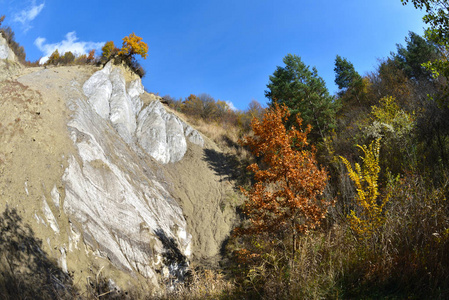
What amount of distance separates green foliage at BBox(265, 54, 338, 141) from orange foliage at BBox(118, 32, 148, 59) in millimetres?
12154

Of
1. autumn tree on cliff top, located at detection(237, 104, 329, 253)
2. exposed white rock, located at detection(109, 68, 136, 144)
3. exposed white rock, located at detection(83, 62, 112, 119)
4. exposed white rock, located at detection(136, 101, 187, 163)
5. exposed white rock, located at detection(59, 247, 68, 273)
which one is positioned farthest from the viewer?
exposed white rock, located at detection(136, 101, 187, 163)

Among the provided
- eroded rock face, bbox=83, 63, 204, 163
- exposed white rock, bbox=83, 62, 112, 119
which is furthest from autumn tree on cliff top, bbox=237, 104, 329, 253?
exposed white rock, bbox=83, 62, 112, 119

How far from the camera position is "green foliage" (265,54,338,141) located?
21.0 meters

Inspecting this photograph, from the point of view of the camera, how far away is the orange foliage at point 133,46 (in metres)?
21.6

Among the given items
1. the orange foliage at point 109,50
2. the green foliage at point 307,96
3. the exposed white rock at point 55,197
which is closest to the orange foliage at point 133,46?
the orange foliage at point 109,50

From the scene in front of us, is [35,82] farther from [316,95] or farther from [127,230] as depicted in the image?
[316,95]

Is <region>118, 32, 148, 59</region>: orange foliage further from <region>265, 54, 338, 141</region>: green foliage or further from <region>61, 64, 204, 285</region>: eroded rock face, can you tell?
<region>265, 54, 338, 141</region>: green foliage

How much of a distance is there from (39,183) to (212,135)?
1569 centimetres

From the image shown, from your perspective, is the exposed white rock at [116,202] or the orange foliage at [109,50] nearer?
the exposed white rock at [116,202]

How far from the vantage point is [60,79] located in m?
16.0

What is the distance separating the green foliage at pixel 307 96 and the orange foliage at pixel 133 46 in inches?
479

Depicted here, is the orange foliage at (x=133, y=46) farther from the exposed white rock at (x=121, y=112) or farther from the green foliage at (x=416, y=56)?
the green foliage at (x=416, y=56)

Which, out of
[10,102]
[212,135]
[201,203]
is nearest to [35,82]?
[10,102]

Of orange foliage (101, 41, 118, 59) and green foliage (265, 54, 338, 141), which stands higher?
orange foliage (101, 41, 118, 59)
